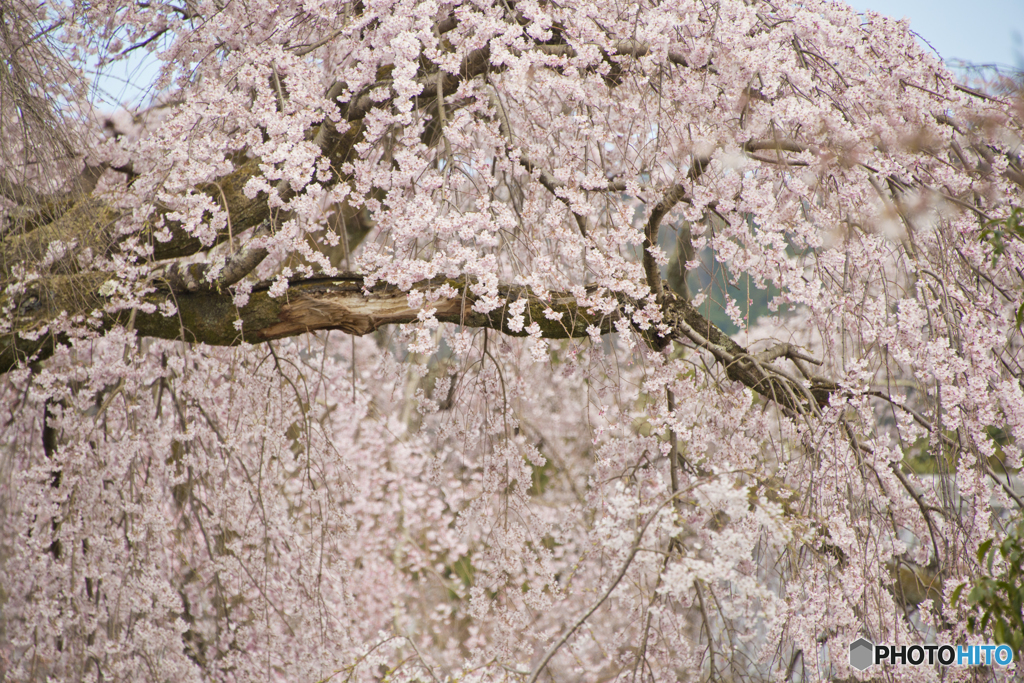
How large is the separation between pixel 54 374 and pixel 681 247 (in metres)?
2.56

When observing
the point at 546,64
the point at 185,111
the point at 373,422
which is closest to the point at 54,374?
the point at 185,111

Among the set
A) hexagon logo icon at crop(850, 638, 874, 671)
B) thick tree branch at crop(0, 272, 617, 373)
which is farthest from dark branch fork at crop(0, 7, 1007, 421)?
hexagon logo icon at crop(850, 638, 874, 671)

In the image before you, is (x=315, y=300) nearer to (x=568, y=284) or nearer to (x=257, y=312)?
(x=257, y=312)

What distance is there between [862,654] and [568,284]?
1456 mm

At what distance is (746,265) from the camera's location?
103 inches

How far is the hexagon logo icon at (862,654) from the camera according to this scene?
2.20 metres

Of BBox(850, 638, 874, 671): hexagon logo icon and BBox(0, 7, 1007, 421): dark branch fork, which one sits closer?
BBox(850, 638, 874, 671): hexagon logo icon

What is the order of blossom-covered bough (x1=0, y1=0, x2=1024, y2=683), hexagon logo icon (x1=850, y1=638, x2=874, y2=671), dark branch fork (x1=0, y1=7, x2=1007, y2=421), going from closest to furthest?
hexagon logo icon (x1=850, y1=638, x2=874, y2=671) < blossom-covered bough (x1=0, y1=0, x2=1024, y2=683) < dark branch fork (x1=0, y1=7, x2=1007, y2=421)

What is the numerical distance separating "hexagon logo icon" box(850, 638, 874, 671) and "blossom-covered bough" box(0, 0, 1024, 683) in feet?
0.14

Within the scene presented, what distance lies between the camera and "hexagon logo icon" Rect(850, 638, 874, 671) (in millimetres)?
2199

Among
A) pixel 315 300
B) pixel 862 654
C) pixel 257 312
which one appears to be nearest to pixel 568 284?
pixel 315 300

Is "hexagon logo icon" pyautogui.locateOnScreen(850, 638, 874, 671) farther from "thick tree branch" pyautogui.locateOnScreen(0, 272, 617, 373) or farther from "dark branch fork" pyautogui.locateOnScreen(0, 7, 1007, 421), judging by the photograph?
"thick tree branch" pyautogui.locateOnScreen(0, 272, 617, 373)

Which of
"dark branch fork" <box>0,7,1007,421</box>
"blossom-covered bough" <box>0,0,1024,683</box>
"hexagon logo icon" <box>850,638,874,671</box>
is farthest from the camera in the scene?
"dark branch fork" <box>0,7,1007,421</box>

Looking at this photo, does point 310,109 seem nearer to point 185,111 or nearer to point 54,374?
point 185,111
